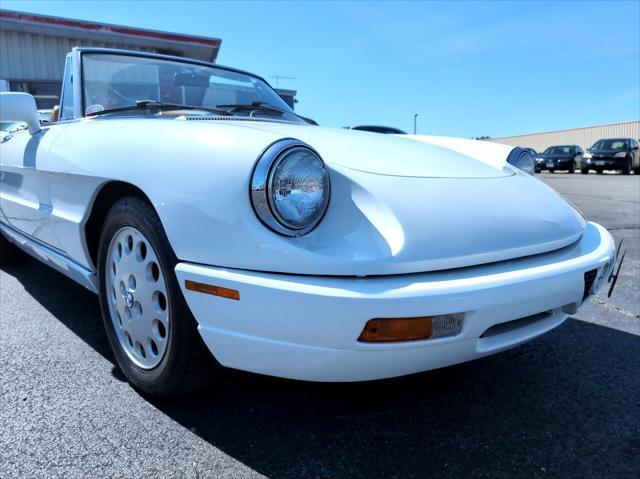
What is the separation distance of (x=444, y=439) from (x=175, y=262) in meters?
1.07

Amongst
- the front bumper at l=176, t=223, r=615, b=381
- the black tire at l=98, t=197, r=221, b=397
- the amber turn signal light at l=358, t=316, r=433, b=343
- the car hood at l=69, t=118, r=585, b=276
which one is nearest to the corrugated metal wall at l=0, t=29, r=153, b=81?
the black tire at l=98, t=197, r=221, b=397

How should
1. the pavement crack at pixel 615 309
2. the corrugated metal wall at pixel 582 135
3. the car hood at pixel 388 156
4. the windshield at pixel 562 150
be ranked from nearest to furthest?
the car hood at pixel 388 156 < the pavement crack at pixel 615 309 < the windshield at pixel 562 150 < the corrugated metal wall at pixel 582 135

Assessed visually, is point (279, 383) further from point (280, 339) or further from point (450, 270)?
point (450, 270)

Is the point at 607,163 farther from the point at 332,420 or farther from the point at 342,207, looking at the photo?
the point at 342,207

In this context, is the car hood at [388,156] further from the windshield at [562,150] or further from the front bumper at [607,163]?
the windshield at [562,150]

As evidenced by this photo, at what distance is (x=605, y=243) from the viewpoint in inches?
78.3

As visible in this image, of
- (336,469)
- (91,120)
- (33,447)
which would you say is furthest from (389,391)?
(91,120)

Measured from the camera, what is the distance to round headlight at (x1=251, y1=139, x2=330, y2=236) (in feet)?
4.56

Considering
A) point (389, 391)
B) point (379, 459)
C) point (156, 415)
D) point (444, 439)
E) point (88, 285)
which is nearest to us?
point (379, 459)

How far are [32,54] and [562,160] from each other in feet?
67.1

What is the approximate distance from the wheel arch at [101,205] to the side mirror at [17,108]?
848mm

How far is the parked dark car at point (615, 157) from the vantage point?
1994 cm

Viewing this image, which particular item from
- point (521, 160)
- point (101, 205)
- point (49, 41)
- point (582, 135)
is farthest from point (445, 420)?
point (582, 135)

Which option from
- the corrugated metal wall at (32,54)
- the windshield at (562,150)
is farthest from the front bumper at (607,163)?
the corrugated metal wall at (32,54)
